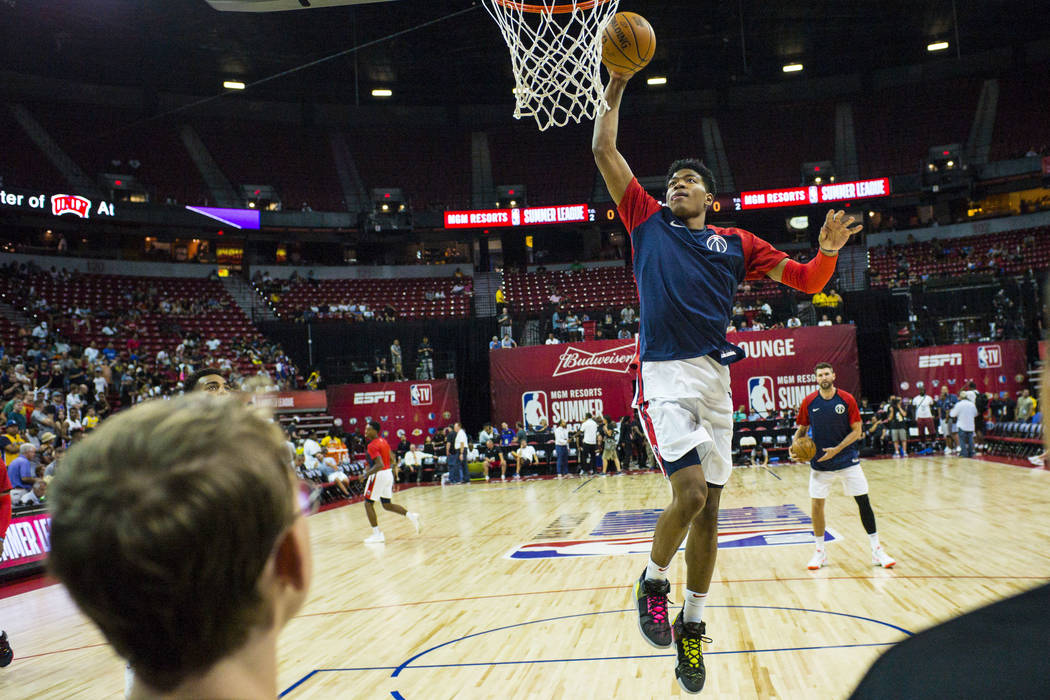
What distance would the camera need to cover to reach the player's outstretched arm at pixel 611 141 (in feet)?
13.8

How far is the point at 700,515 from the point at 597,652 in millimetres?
1907

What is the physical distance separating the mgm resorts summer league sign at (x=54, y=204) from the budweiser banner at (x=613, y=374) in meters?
14.4

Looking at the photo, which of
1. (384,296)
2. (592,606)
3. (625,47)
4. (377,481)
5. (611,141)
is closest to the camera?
(611,141)

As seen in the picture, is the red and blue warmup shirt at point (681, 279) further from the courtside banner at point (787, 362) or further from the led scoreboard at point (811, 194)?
the led scoreboard at point (811, 194)

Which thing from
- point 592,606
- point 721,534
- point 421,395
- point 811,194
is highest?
point 811,194

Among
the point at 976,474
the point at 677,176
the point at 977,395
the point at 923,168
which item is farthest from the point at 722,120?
the point at 677,176

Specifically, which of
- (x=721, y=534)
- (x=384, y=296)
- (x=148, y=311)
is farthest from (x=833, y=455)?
(x=384, y=296)

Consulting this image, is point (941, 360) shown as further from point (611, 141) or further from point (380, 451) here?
point (611, 141)

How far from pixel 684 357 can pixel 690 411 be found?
284mm

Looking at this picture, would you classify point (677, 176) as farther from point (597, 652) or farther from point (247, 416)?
point (247, 416)

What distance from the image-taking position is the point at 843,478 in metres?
8.25

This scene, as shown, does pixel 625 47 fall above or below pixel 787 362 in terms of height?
above

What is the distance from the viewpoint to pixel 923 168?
32156 millimetres

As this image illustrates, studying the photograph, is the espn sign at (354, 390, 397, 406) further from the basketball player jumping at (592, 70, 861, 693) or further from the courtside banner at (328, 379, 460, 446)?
the basketball player jumping at (592, 70, 861, 693)
